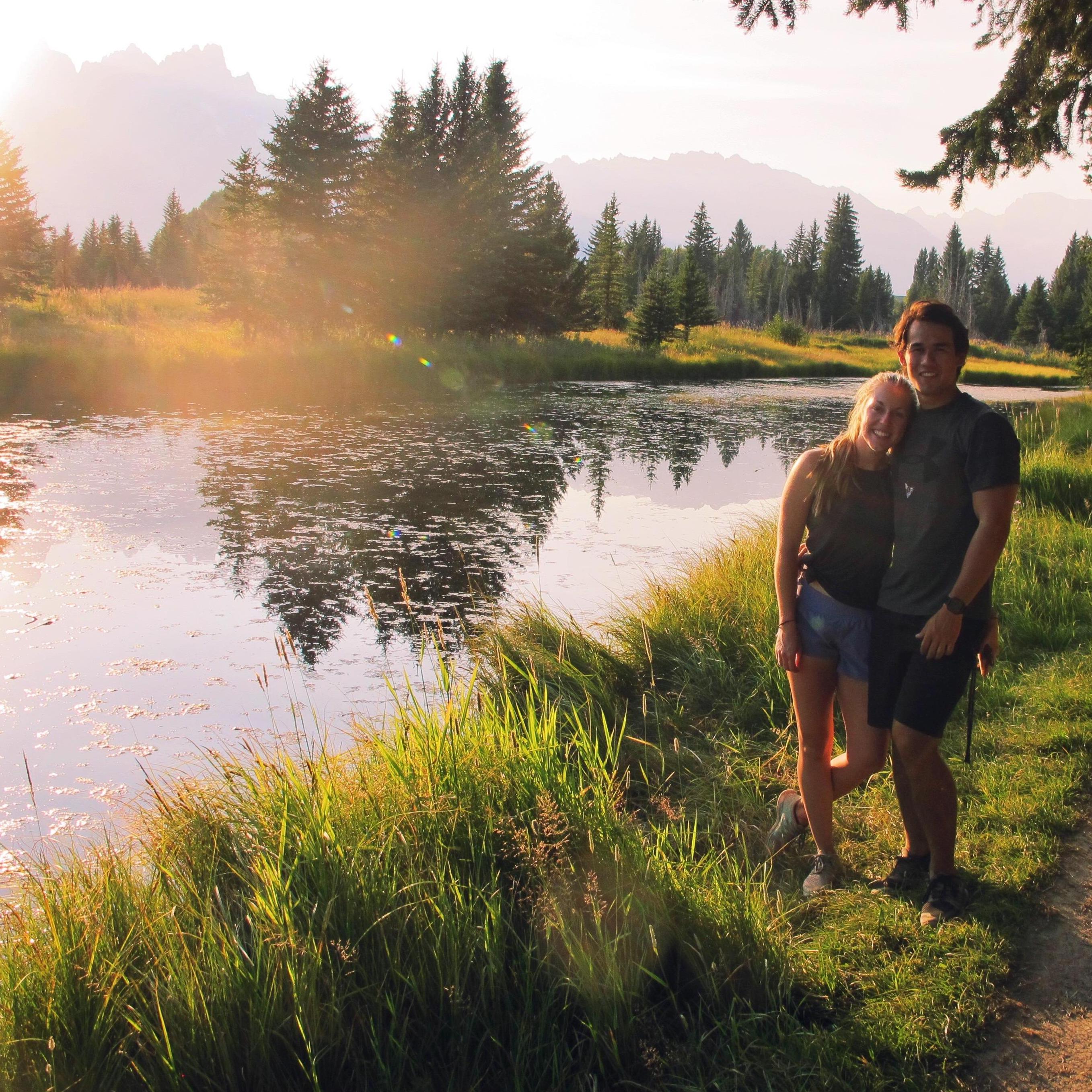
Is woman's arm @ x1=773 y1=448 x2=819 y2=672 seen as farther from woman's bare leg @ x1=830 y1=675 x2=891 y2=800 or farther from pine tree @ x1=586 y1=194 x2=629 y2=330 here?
pine tree @ x1=586 y1=194 x2=629 y2=330

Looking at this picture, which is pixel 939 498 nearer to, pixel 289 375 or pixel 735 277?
pixel 289 375

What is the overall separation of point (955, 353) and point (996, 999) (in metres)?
1.96

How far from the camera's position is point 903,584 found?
9.49 feet

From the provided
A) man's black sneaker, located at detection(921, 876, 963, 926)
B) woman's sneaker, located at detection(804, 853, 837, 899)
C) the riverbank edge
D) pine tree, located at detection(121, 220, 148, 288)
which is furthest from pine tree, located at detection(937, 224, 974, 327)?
man's black sneaker, located at detection(921, 876, 963, 926)

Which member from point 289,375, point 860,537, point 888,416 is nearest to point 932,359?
point 888,416

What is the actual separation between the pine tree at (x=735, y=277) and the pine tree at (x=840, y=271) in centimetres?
794

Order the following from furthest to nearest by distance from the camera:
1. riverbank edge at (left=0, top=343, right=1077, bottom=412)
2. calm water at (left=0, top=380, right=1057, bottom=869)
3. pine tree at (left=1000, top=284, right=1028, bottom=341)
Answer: pine tree at (left=1000, top=284, right=1028, bottom=341) → riverbank edge at (left=0, top=343, right=1077, bottom=412) → calm water at (left=0, top=380, right=1057, bottom=869)

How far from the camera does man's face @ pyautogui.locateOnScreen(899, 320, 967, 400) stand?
2797mm

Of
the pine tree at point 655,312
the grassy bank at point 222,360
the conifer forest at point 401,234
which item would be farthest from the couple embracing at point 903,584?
the pine tree at point 655,312

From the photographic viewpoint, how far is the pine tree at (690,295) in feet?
156

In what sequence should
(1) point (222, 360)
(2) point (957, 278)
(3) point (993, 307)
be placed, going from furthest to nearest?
(3) point (993, 307), (2) point (957, 278), (1) point (222, 360)

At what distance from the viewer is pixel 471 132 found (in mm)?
34000

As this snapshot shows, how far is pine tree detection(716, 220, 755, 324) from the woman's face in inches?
3438

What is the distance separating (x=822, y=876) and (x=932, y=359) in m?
1.90
